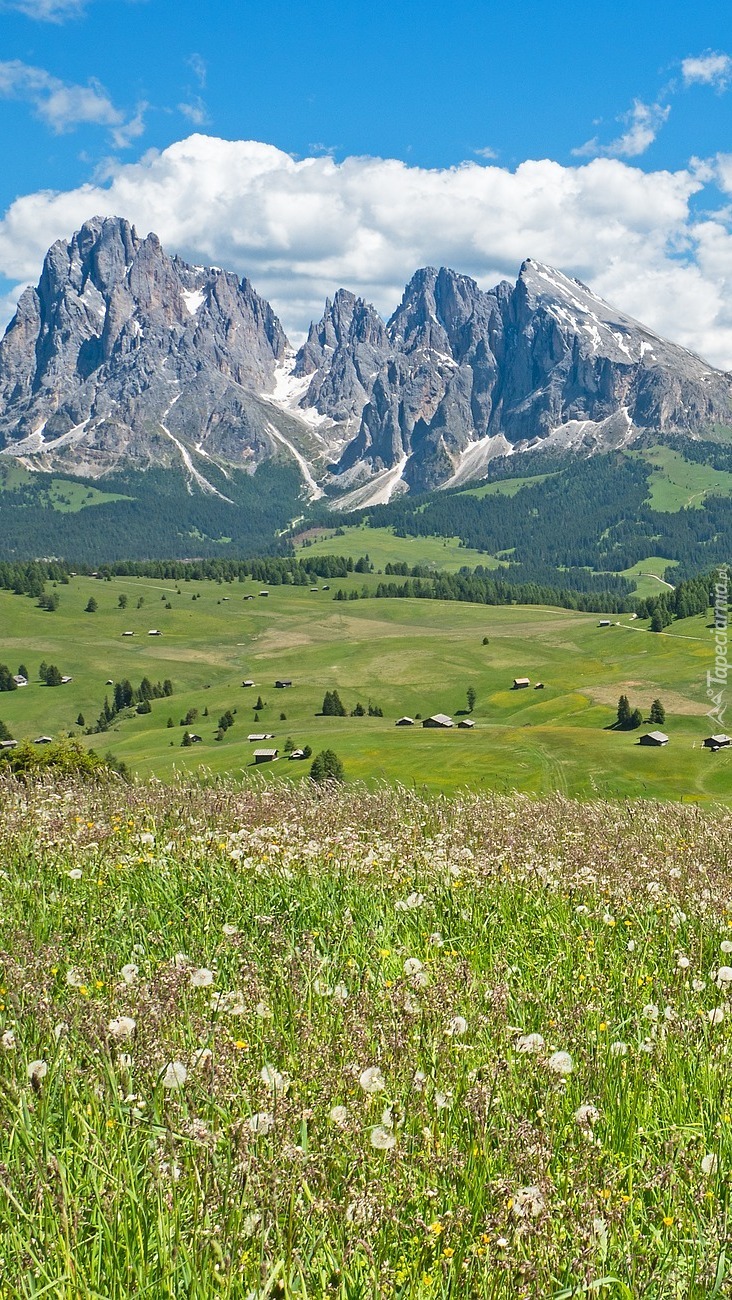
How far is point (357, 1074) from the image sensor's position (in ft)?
17.7

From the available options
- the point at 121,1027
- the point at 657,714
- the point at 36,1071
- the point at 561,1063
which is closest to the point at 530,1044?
the point at 561,1063

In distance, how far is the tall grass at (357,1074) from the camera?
4.25 m

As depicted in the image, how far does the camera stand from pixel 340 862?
1062 cm

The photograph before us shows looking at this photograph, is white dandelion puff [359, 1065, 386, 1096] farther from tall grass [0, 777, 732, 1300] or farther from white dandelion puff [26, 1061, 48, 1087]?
white dandelion puff [26, 1061, 48, 1087]

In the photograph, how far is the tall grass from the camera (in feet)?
14.0

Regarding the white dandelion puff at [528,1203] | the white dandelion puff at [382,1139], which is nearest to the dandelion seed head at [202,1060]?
the white dandelion puff at [382,1139]

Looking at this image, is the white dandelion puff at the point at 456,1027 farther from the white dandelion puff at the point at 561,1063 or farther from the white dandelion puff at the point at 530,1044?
the white dandelion puff at the point at 561,1063

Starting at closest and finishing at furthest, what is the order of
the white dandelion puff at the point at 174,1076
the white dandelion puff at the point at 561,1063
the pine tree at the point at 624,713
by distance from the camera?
the white dandelion puff at the point at 174,1076 → the white dandelion puff at the point at 561,1063 → the pine tree at the point at 624,713

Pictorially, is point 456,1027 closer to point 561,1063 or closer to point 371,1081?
point 561,1063

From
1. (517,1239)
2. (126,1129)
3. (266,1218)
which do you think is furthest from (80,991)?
(517,1239)

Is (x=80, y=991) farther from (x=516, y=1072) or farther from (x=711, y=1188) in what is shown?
(x=711, y=1188)

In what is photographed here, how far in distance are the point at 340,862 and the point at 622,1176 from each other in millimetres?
5648

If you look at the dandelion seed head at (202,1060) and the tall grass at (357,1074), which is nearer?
the tall grass at (357,1074)

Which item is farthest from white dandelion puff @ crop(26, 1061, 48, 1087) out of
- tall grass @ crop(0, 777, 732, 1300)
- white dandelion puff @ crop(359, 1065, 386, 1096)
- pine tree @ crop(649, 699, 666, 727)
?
pine tree @ crop(649, 699, 666, 727)
